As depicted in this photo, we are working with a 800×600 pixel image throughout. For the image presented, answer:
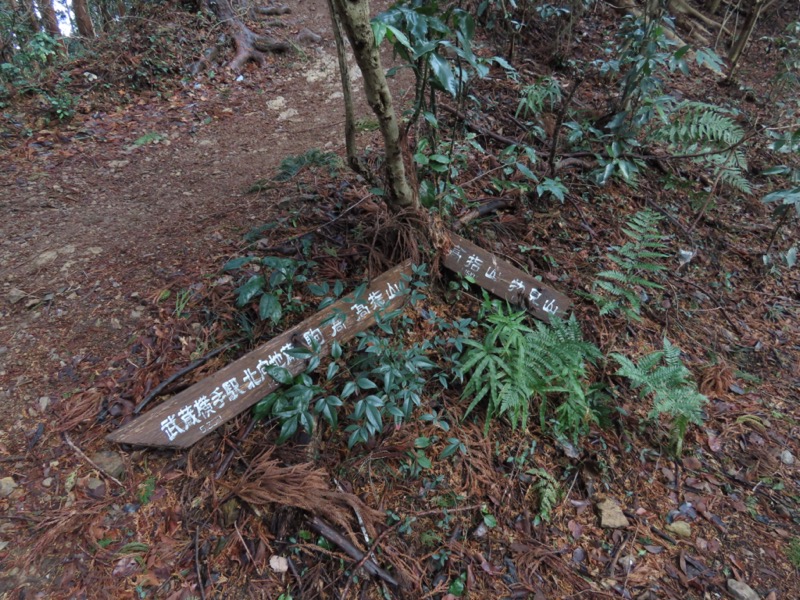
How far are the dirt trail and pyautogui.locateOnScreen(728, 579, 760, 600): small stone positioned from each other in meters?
3.96

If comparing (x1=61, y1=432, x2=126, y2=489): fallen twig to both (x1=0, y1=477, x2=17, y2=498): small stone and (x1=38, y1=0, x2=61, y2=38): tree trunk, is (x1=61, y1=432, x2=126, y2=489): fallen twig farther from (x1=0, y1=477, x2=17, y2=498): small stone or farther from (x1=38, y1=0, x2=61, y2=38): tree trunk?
(x1=38, y1=0, x2=61, y2=38): tree trunk

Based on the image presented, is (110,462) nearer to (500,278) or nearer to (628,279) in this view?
(500,278)

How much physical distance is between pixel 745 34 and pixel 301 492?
30.6ft

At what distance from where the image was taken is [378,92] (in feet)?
8.47

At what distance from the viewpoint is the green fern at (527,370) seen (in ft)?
9.41

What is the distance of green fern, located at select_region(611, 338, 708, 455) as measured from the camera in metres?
2.98

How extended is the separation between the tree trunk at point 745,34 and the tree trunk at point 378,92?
7.40m

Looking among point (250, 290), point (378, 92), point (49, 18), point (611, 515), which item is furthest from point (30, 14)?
point (611, 515)

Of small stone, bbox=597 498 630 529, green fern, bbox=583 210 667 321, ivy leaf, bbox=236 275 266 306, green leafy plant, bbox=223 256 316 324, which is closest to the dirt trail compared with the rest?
green leafy plant, bbox=223 256 316 324

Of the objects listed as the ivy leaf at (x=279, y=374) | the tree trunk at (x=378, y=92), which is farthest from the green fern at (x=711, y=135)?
the ivy leaf at (x=279, y=374)

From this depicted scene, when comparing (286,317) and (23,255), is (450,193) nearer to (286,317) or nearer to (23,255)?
(286,317)

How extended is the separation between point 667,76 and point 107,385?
8.95m

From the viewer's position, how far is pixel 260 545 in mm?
2279

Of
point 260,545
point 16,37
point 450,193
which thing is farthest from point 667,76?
point 16,37
